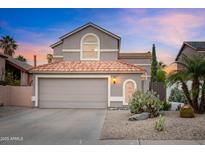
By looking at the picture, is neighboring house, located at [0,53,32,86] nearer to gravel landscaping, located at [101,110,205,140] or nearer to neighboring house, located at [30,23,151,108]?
neighboring house, located at [30,23,151,108]

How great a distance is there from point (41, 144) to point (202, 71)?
7.34 m

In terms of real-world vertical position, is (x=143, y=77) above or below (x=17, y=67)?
below

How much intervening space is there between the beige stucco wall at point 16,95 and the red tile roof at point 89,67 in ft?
4.17

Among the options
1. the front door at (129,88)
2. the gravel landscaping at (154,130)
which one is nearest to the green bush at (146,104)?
the gravel landscaping at (154,130)

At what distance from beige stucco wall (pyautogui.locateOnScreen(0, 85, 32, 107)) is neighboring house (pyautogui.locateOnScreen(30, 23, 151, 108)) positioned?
2.60ft

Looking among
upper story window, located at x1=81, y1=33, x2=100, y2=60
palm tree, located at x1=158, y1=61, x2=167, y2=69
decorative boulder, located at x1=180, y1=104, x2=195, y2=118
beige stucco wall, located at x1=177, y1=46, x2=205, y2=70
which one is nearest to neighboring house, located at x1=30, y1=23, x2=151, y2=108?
upper story window, located at x1=81, y1=33, x2=100, y2=60

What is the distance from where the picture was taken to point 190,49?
45.7 ft

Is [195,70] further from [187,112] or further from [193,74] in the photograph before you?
[187,112]

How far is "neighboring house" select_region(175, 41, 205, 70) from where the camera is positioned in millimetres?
13469

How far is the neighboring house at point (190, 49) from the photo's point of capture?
530 inches

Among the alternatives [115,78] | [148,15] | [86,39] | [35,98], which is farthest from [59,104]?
[148,15]

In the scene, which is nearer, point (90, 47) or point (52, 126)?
point (52, 126)

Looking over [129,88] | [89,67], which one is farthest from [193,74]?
[89,67]

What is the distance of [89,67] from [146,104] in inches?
225
